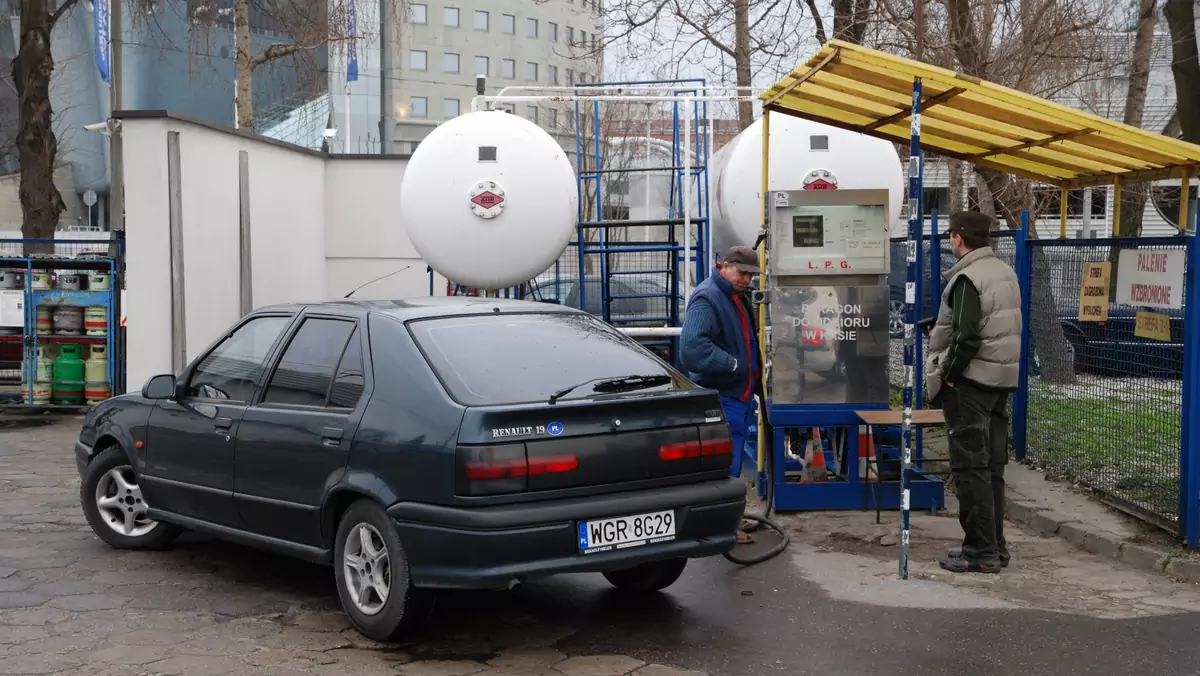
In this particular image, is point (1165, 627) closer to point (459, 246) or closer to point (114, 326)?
point (459, 246)

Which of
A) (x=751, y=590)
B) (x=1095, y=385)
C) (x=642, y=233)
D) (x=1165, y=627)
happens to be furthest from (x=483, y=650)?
(x=642, y=233)

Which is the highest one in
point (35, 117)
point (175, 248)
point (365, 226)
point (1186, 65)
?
point (1186, 65)

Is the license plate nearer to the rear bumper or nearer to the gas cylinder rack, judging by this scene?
the rear bumper

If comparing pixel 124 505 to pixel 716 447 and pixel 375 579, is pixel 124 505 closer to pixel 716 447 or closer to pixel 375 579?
pixel 375 579

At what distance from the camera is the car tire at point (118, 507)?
716 centimetres

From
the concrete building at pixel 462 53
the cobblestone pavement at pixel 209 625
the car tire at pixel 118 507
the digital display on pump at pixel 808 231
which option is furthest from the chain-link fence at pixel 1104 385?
the concrete building at pixel 462 53

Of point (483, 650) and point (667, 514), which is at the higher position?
point (667, 514)

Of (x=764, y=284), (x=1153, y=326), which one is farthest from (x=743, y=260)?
(x=1153, y=326)

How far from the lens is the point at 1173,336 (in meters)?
6.91

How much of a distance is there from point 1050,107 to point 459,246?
18.2ft

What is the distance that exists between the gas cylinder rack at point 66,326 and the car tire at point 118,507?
22.9 ft

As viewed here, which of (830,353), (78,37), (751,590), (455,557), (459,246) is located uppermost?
(78,37)

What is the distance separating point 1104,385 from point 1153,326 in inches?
31.6

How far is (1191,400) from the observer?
22.0 ft
